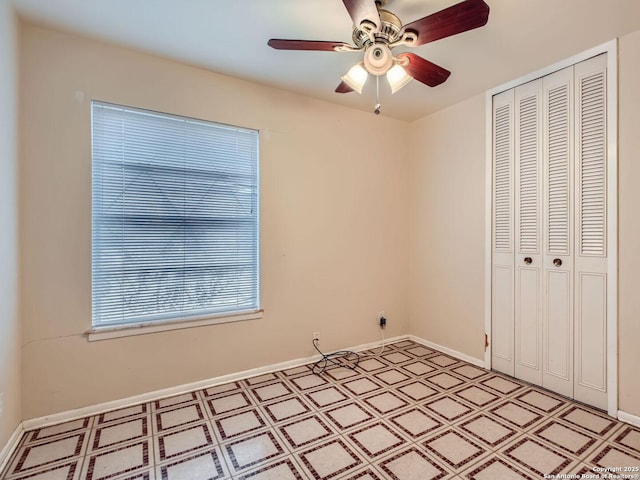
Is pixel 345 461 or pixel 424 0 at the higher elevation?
pixel 424 0

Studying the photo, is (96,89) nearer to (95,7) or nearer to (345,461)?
(95,7)

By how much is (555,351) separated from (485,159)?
67.1 inches

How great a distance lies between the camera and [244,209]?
280 centimetres

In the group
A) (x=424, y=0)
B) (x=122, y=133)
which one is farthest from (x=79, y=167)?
(x=424, y=0)

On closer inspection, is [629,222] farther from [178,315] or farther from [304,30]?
[178,315]

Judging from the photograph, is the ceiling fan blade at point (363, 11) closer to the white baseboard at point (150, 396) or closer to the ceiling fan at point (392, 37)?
the ceiling fan at point (392, 37)

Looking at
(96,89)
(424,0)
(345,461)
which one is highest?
(424,0)

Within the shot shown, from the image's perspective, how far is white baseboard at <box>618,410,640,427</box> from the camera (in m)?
2.07

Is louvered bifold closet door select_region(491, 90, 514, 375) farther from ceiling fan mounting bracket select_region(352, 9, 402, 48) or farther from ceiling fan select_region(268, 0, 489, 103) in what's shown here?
ceiling fan mounting bracket select_region(352, 9, 402, 48)

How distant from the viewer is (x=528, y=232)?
2689 mm

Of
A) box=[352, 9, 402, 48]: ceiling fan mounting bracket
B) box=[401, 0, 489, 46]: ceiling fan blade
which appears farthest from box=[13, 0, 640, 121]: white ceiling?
box=[401, 0, 489, 46]: ceiling fan blade

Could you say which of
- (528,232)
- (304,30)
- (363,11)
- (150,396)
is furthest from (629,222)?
(150,396)

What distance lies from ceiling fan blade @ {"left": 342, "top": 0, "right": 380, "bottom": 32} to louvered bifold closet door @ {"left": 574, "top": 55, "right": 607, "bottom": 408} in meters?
1.78

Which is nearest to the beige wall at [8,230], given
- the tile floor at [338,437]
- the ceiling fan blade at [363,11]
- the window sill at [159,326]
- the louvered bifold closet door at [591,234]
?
the tile floor at [338,437]
